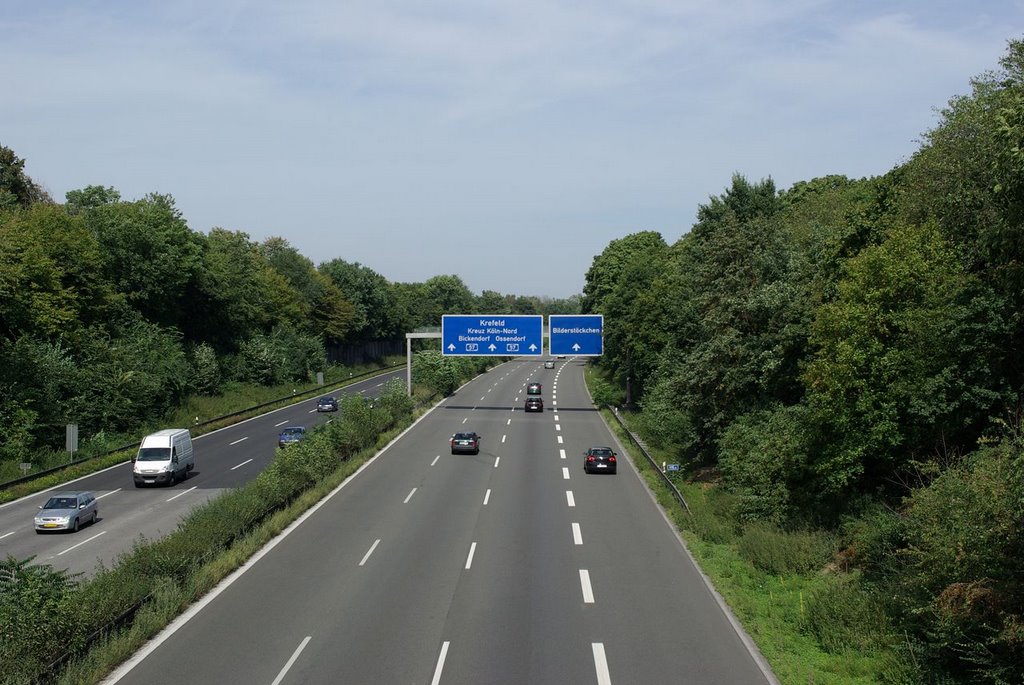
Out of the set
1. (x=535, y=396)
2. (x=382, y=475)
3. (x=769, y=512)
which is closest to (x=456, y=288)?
(x=535, y=396)

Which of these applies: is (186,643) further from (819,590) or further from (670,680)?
(819,590)

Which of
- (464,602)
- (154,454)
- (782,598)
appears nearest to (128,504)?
(154,454)

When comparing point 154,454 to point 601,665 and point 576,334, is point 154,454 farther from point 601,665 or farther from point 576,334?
point 576,334

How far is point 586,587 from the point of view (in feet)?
66.4

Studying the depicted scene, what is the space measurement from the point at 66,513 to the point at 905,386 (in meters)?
27.0

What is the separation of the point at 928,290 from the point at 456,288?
16284 centimetres

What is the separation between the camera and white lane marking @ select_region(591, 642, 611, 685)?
14180 mm

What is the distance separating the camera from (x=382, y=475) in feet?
125

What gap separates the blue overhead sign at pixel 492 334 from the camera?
6197cm

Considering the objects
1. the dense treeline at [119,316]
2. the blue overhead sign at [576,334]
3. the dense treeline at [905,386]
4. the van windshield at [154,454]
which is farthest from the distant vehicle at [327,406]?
the dense treeline at [905,386]

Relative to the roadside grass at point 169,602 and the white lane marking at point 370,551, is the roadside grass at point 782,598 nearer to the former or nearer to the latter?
the white lane marking at point 370,551

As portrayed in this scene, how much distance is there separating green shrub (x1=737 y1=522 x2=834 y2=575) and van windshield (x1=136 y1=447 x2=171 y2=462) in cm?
2653

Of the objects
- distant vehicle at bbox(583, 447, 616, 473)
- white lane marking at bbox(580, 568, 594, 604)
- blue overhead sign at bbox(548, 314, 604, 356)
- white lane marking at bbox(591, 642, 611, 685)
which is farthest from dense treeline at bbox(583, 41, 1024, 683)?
blue overhead sign at bbox(548, 314, 604, 356)

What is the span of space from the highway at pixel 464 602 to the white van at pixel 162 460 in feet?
29.7
